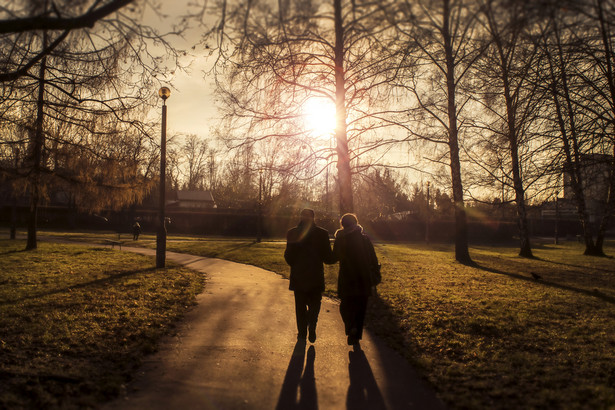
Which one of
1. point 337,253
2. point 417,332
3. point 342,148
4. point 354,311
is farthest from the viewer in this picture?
point 342,148

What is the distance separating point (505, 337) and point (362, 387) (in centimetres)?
292

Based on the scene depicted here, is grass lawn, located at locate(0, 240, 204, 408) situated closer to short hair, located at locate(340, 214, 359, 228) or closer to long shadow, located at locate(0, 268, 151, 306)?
long shadow, located at locate(0, 268, 151, 306)

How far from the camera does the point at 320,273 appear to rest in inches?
226

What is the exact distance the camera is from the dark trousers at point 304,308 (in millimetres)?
5777

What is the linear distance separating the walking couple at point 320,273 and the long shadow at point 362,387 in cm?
60

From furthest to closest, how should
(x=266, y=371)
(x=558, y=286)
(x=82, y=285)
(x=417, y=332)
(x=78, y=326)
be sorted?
(x=558, y=286) → (x=82, y=285) → (x=417, y=332) → (x=78, y=326) → (x=266, y=371)

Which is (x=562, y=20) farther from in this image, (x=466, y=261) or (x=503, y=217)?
(x=503, y=217)

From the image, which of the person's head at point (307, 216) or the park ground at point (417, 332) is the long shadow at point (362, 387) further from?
the person's head at point (307, 216)

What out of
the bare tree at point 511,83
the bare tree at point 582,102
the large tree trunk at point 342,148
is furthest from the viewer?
the large tree trunk at point 342,148

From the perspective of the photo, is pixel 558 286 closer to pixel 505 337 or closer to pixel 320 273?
pixel 505 337

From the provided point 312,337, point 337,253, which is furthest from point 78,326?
point 337,253

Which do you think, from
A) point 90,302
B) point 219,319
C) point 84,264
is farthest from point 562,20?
point 84,264

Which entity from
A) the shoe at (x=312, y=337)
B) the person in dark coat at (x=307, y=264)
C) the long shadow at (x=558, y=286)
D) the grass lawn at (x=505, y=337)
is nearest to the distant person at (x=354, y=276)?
the person in dark coat at (x=307, y=264)

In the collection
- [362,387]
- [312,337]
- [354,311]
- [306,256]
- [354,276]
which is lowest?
[362,387]
